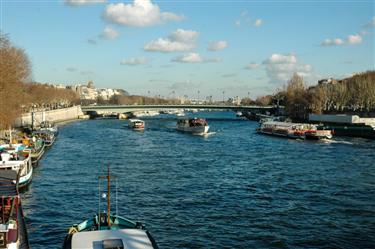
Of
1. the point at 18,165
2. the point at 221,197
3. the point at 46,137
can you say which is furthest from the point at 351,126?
the point at 18,165

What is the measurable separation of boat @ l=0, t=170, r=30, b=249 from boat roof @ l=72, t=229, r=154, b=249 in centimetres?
365

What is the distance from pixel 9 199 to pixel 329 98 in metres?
119

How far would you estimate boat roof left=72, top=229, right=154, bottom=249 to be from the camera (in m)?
16.9

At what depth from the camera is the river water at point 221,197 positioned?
25859mm

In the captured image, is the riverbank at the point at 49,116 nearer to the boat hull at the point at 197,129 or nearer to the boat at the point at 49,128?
the boat at the point at 49,128

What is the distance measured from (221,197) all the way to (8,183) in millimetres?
14969

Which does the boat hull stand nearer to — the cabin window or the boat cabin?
the boat cabin

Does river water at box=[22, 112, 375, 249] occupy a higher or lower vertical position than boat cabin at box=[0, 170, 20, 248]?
lower

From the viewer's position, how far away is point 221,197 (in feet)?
114

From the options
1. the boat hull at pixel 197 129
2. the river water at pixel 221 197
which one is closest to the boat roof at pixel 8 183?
the river water at pixel 221 197

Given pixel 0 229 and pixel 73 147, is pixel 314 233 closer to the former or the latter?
pixel 0 229


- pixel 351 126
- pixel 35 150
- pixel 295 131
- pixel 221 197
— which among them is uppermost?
pixel 351 126

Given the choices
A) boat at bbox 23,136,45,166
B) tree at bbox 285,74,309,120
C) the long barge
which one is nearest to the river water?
boat at bbox 23,136,45,166

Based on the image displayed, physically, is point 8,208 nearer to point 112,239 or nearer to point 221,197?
point 112,239
